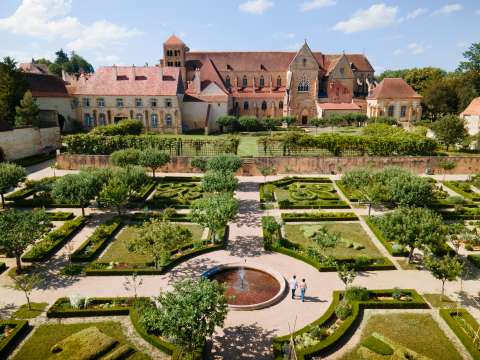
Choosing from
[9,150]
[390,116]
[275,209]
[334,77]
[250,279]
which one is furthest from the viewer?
[334,77]

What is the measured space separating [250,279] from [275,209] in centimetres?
1279

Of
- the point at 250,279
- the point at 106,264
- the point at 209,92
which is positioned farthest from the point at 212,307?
the point at 209,92

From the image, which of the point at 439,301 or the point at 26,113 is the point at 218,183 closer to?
the point at 439,301

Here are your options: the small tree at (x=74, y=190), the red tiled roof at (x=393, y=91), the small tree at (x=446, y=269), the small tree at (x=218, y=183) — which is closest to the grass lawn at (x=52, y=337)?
the small tree at (x=74, y=190)

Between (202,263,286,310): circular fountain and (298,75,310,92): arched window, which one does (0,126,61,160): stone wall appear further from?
(298,75,310,92): arched window

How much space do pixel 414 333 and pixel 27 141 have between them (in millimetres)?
55192

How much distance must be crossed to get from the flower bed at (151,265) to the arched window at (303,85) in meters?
63.8

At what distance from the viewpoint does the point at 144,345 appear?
16891 mm

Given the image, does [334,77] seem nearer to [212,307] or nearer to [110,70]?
[110,70]

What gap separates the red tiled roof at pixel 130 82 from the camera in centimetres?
7038

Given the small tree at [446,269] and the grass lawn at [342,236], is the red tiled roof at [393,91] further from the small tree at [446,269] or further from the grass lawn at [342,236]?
the small tree at [446,269]

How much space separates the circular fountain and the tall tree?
50.8 metres

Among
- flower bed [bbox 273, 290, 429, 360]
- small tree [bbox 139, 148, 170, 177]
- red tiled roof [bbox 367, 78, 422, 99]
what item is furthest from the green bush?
red tiled roof [bbox 367, 78, 422, 99]

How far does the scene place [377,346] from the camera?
16.5 meters
